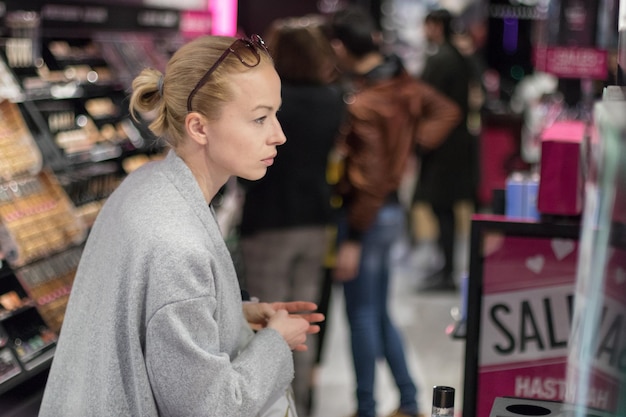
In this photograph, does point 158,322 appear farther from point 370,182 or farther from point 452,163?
point 452,163

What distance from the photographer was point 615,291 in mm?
1342

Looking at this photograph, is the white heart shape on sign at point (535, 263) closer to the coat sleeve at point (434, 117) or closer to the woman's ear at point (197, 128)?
the woman's ear at point (197, 128)

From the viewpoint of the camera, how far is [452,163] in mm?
7523

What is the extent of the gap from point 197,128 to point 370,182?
2.37 meters

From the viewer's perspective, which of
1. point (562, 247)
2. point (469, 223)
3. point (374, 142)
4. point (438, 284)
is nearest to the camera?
point (562, 247)

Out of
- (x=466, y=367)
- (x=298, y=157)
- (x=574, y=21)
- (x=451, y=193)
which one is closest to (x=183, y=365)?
(x=466, y=367)

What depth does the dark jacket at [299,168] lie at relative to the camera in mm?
4078

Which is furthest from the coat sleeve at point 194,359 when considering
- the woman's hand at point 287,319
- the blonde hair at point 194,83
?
the blonde hair at point 194,83

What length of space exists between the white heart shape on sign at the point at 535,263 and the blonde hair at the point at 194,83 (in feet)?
4.07

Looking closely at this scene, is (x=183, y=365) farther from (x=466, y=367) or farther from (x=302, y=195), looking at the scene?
(x=302, y=195)

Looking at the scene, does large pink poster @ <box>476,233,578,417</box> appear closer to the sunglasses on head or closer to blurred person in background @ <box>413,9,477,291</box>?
the sunglasses on head

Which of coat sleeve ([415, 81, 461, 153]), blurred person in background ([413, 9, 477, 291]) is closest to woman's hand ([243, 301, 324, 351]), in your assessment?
coat sleeve ([415, 81, 461, 153])

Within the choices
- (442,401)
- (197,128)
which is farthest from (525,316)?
(197,128)

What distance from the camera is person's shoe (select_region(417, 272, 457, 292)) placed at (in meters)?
7.33
